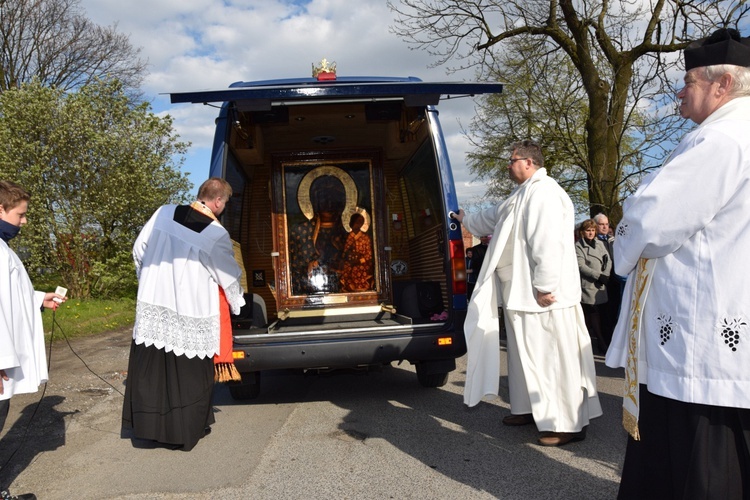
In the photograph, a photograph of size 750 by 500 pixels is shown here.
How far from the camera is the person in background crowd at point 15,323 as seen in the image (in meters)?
3.50

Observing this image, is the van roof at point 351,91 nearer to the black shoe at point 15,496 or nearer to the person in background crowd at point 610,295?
the black shoe at point 15,496

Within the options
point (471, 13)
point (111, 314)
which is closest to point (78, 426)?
point (111, 314)

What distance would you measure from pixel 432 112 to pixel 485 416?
2.62 m

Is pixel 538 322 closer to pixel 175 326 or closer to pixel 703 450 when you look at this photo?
pixel 703 450

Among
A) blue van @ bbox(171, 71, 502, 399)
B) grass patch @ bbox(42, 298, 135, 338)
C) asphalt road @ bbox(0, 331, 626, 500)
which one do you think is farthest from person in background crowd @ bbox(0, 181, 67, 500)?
grass patch @ bbox(42, 298, 135, 338)

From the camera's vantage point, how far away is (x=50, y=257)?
14.5 meters

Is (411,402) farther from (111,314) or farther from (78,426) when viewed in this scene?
(111,314)

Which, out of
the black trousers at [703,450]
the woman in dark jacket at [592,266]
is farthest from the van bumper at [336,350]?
the woman in dark jacket at [592,266]

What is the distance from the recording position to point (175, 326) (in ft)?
15.8

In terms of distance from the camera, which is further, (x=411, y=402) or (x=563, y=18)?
(x=563, y=18)

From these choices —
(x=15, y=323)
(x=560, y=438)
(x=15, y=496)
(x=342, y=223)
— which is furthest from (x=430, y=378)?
(x=15, y=323)

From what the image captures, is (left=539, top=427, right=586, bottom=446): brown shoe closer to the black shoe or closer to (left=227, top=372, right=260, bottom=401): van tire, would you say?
(left=227, top=372, right=260, bottom=401): van tire

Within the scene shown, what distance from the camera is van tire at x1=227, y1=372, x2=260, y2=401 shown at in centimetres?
598

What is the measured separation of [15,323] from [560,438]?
3.45m
